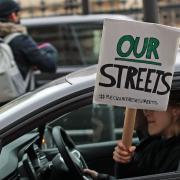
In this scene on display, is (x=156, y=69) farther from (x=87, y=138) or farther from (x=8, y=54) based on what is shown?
(x=87, y=138)

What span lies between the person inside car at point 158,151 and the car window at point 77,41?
457 centimetres

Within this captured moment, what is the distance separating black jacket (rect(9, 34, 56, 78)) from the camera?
Result: 506cm

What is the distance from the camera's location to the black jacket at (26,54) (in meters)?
5.06

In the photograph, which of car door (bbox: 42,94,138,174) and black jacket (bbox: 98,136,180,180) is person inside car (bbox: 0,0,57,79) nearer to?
car door (bbox: 42,94,138,174)

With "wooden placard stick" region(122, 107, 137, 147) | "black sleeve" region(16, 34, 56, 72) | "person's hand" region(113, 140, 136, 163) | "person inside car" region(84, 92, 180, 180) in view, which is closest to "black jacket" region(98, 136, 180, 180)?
"person inside car" region(84, 92, 180, 180)

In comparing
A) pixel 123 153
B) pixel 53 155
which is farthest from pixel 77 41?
→ pixel 123 153

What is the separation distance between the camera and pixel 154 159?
3.18 m

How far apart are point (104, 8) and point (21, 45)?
34.1 ft

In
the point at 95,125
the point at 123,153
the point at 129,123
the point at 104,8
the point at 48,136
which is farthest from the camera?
the point at 104,8

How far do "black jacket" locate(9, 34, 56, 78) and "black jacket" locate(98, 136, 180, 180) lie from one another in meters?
1.97

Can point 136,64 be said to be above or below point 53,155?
above

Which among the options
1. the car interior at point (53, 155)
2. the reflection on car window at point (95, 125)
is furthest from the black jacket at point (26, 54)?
the car interior at point (53, 155)

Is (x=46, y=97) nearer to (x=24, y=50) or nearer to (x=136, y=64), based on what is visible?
(x=136, y=64)

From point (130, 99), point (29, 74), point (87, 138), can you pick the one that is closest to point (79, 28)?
point (87, 138)
